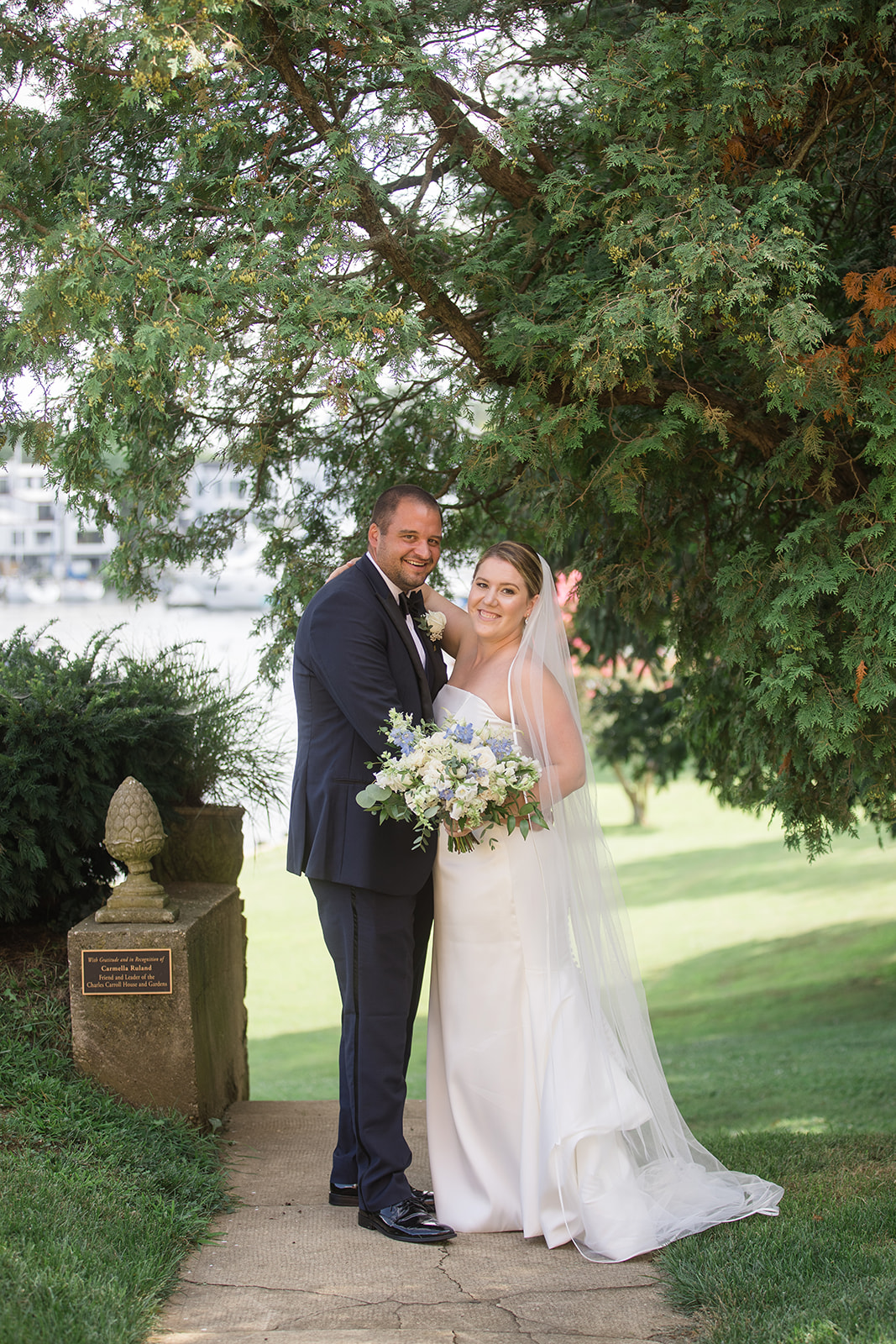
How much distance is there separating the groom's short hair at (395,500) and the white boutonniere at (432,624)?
1.44ft

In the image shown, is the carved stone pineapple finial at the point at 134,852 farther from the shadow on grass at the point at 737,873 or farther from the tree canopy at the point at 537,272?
the shadow on grass at the point at 737,873

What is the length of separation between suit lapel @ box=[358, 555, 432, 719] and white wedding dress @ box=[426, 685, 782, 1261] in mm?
121

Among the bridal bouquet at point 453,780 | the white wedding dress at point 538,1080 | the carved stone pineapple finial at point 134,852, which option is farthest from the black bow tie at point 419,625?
the carved stone pineapple finial at point 134,852

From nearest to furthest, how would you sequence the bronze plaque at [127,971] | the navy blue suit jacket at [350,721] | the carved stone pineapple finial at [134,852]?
the navy blue suit jacket at [350,721], the bronze plaque at [127,971], the carved stone pineapple finial at [134,852]

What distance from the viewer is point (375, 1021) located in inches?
170

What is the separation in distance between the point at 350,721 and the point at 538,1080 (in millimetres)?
1503

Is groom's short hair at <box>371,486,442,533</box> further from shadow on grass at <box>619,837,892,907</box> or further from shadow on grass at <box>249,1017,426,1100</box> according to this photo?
shadow on grass at <box>619,837,892,907</box>

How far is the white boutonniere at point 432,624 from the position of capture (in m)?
4.78

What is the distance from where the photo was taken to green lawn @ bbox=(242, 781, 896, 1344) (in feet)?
11.6

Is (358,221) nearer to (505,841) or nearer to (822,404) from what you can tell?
(822,404)

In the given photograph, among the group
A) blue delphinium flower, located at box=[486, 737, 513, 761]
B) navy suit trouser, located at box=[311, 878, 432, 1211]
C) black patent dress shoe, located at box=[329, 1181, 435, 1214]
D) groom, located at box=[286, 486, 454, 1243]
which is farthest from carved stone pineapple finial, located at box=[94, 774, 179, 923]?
blue delphinium flower, located at box=[486, 737, 513, 761]

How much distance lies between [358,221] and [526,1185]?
3.71 m

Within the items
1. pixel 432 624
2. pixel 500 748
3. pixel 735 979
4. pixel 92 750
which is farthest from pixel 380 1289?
pixel 735 979

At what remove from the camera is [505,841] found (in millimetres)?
4504
